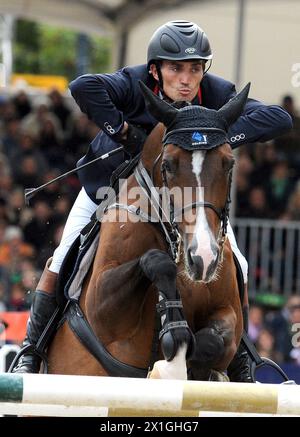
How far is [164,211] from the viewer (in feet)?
15.9

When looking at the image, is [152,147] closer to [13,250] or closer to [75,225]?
[75,225]

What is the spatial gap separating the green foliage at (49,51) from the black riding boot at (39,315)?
2606cm

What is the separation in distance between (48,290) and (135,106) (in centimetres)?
114

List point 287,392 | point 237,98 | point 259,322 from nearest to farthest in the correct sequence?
point 287,392 → point 237,98 → point 259,322

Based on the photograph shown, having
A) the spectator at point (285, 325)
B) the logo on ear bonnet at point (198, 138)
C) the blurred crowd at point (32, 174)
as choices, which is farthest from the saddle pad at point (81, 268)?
the spectator at point (285, 325)

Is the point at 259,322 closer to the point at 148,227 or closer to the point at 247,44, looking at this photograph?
the point at 247,44

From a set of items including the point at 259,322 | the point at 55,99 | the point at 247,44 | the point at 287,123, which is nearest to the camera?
the point at 287,123

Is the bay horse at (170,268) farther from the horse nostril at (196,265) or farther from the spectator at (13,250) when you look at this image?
the spectator at (13,250)

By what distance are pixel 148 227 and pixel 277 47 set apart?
9918 millimetres

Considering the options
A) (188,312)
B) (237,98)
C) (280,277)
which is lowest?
(188,312)

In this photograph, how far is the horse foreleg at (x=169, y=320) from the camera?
4571 mm

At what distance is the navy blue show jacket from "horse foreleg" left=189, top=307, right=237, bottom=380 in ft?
2.80
